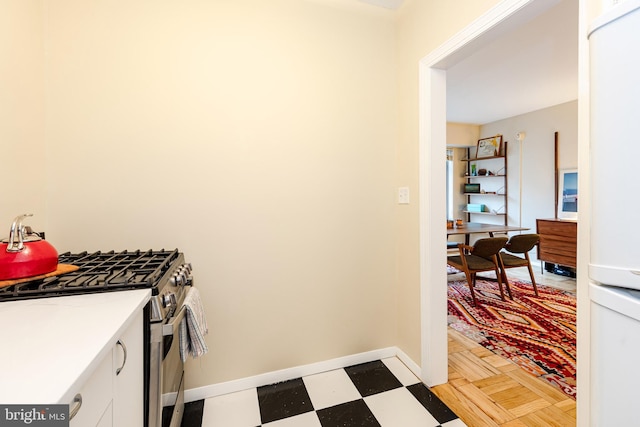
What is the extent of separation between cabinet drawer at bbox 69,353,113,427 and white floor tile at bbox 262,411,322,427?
3.43 feet

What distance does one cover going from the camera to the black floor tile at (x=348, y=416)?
4.77 ft

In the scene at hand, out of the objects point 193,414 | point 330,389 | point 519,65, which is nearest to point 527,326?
point 330,389

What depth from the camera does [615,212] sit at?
651 millimetres

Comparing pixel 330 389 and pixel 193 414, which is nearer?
pixel 193 414

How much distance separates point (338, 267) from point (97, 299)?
1.36m

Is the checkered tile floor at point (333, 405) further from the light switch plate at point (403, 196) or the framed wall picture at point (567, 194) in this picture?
the framed wall picture at point (567, 194)

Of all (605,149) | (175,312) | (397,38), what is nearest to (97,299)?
(175,312)

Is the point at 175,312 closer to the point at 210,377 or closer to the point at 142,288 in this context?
the point at 142,288

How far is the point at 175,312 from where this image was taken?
110 cm

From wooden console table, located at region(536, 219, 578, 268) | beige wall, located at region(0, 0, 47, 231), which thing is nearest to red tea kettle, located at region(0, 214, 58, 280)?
beige wall, located at region(0, 0, 47, 231)

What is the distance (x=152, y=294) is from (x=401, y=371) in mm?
1691

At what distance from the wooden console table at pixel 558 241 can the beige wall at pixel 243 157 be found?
3238mm

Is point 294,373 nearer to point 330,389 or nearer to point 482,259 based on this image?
point 330,389

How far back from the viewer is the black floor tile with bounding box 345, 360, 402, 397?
1725 millimetres
